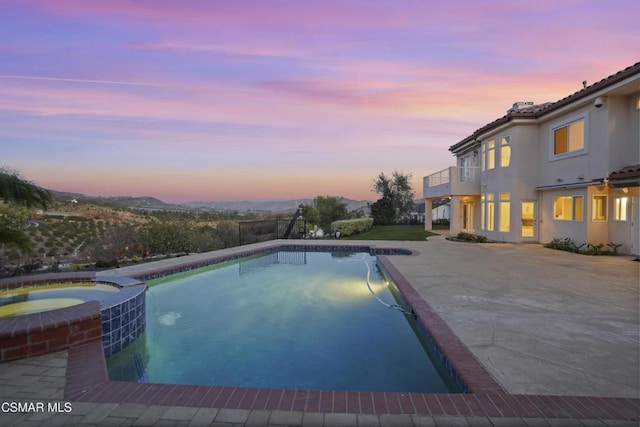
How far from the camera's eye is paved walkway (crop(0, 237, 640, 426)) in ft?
9.32

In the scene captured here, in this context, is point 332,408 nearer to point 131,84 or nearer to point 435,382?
point 435,382

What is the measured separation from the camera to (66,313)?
4.64 m

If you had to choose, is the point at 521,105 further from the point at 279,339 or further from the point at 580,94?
the point at 279,339

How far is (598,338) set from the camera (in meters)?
4.75

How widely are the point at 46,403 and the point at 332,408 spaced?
2.54 meters

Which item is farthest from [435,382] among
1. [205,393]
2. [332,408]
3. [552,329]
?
[205,393]

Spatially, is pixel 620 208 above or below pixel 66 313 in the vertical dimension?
above

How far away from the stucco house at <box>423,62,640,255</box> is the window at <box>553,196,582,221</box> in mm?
37

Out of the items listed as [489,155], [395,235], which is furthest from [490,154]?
[395,235]

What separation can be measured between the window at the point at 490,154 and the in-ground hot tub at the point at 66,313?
17228mm

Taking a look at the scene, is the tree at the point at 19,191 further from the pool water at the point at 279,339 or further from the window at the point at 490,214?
the window at the point at 490,214

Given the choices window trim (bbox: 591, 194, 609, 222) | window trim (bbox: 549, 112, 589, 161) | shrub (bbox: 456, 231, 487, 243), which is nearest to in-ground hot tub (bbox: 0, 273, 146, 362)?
window trim (bbox: 591, 194, 609, 222)

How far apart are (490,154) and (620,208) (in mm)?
6591

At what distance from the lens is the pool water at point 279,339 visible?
14.5 feet
